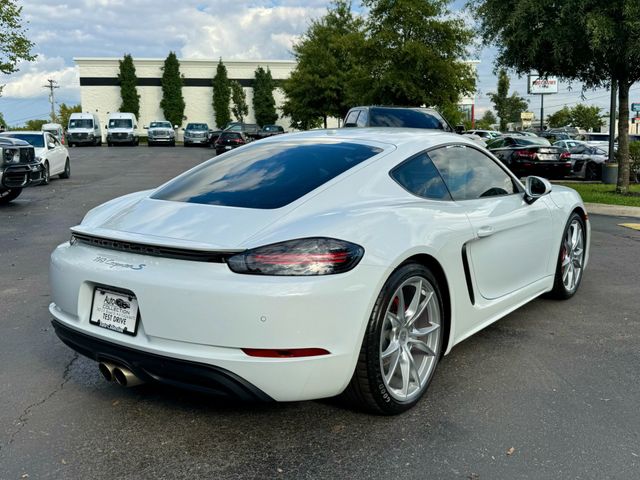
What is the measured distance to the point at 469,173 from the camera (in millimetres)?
4316

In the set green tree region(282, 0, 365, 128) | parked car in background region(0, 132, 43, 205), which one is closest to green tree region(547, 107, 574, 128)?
green tree region(282, 0, 365, 128)

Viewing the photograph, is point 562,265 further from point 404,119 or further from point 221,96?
point 221,96

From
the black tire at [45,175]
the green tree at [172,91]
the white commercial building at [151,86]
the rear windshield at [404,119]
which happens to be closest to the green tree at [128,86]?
the white commercial building at [151,86]

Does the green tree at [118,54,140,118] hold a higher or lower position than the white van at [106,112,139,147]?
higher

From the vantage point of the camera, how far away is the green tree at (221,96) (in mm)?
65500

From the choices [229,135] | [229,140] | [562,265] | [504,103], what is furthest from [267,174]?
[504,103]

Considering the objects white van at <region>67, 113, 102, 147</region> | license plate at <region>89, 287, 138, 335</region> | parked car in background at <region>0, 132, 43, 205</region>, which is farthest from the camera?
white van at <region>67, 113, 102, 147</region>

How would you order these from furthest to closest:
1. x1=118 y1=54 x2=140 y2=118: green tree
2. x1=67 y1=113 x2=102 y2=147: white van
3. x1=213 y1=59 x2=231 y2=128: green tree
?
1. x1=213 y1=59 x2=231 y2=128: green tree
2. x1=118 y1=54 x2=140 y2=118: green tree
3. x1=67 y1=113 x2=102 y2=147: white van

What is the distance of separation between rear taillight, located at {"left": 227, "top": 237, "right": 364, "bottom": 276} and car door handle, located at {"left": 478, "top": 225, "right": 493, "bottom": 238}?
4.05 ft

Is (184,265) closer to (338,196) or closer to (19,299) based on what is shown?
(338,196)

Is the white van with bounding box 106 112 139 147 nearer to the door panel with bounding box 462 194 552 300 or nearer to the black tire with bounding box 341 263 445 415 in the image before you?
the door panel with bounding box 462 194 552 300

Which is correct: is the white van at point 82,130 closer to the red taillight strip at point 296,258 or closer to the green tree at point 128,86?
the green tree at point 128,86

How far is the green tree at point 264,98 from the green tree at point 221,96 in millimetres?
2872

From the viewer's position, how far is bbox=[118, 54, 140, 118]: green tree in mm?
64750
